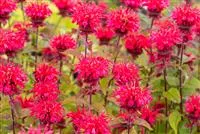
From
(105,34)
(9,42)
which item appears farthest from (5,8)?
(105,34)

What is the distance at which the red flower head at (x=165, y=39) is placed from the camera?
3.54 metres

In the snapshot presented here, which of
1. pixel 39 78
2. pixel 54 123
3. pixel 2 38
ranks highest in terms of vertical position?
pixel 2 38

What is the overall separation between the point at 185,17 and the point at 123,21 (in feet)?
1.35

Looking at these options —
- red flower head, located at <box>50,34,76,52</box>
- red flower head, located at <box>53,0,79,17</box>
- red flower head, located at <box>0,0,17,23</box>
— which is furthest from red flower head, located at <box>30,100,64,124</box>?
red flower head, located at <box>53,0,79,17</box>

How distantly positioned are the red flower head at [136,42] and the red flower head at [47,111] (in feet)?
3.20

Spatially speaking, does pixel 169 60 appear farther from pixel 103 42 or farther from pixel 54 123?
pixel 54 123

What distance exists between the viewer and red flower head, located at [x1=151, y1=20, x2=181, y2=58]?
139 inches

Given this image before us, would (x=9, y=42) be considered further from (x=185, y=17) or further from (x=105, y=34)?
(x=185, y=17)

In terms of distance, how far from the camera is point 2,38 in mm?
3469

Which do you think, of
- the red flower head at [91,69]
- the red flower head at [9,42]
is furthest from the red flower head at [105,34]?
the red flower head at [91,69]

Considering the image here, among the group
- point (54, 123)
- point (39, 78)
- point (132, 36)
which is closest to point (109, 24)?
point (132, 36)

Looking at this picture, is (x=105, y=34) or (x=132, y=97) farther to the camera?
(x=105, y=34)

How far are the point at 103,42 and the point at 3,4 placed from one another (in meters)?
0.92

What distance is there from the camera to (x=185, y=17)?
11.6 ft
